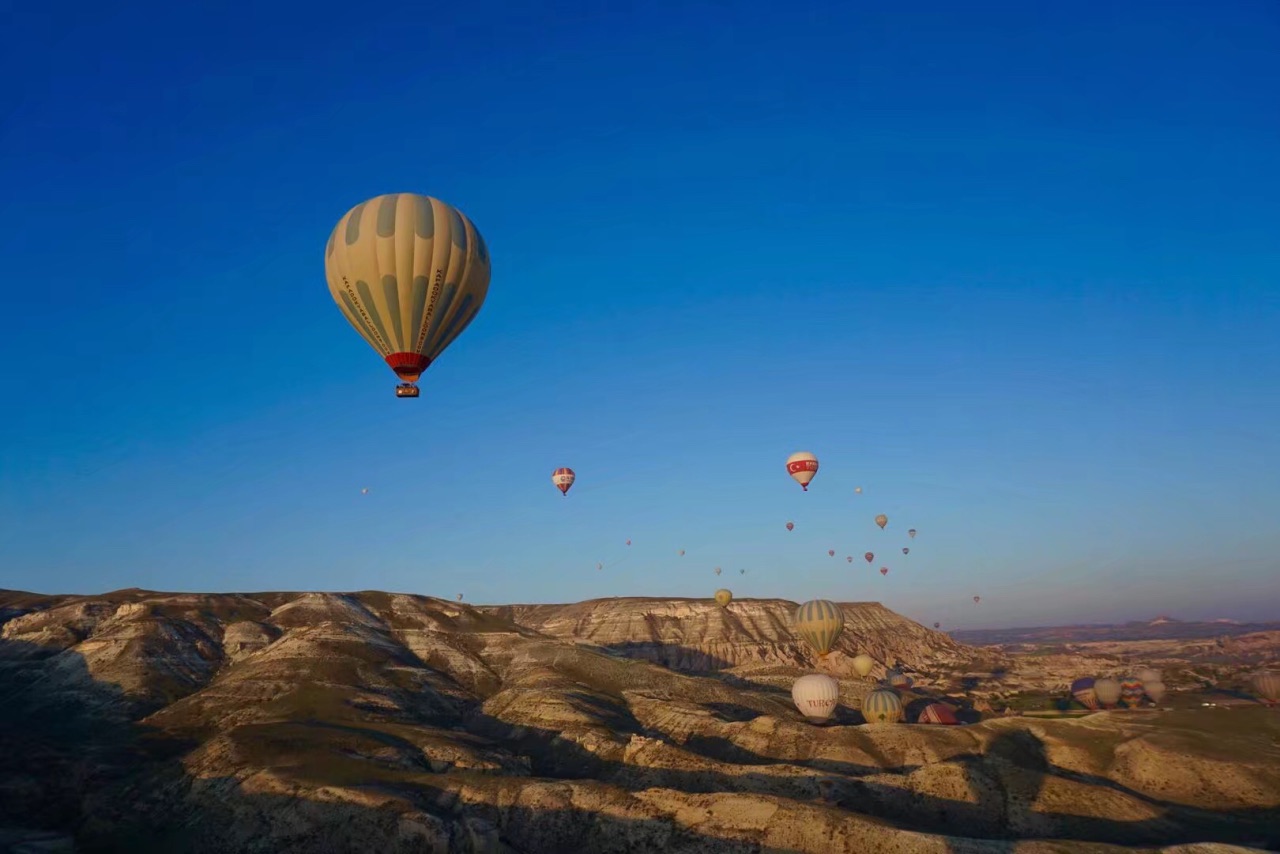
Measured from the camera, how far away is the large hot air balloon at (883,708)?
10156cm

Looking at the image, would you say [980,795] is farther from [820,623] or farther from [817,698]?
[820,623]

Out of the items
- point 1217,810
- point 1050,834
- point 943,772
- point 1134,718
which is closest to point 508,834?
point 943,772

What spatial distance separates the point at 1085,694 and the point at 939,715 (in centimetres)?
4391

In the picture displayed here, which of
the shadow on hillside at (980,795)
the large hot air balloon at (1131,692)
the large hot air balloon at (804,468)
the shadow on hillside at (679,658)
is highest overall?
the large hot air balloon at (804,468)

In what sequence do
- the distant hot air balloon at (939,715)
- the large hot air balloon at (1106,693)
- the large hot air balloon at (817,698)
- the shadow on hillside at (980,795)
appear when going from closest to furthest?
the shadow on hillside at (980,795)
the large hot air balloon at (817,698)
the distant hot air balloon at (939,715)
the large hot air balloon at (1106,693)

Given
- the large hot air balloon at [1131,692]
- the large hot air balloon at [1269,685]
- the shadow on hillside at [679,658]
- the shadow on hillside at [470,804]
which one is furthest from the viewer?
the shadow on hillside at [679,658]

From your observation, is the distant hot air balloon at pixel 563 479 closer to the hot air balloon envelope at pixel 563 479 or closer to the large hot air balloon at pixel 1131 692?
the hot air balloon envelope at pixel 563 479

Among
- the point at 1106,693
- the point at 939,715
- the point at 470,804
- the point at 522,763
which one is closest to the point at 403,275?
the point at 470,804

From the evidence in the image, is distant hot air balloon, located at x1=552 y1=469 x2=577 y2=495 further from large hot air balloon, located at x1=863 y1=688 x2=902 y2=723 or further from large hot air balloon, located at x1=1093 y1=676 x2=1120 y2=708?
large hot air balloon, located at x1=1093 y1=676 x2=1120 y2=708

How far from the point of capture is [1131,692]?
14712cm

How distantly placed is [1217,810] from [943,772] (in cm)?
2142

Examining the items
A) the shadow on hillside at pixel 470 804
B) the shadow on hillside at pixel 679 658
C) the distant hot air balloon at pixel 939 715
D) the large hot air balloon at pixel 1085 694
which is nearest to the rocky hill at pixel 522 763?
the shadow on hillside at pixel 470 804

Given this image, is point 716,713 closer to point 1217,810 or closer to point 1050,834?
point 1050,834

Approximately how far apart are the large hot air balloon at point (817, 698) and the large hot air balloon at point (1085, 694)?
5982 cm
